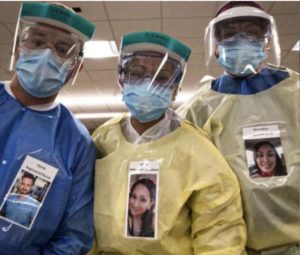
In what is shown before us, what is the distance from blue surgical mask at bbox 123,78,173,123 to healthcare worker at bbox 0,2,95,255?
199 mm

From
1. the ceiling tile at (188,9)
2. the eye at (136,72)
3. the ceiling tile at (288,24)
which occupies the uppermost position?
the ceiling tile at (188,9)

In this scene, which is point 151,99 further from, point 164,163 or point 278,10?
point 278,10

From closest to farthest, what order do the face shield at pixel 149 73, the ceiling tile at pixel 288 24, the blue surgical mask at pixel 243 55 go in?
the face shield at pixel 149 73 → the blue surgical mask at pixel 243 55 → the ceiling tile at pixel 288 24

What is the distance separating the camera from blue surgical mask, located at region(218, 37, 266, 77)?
4.65 ft

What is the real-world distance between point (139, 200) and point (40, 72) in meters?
0.55

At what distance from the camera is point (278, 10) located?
3883 mm

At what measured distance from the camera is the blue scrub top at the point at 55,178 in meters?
1.15

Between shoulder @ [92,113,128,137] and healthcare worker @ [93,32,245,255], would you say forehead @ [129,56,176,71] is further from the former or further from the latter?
shoulder @ [92,113,128,137]

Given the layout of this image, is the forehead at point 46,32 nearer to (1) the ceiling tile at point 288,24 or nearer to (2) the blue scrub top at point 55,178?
(2) the blue scrub top at point 55,178

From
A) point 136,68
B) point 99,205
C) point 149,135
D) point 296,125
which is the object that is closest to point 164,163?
point 149,135

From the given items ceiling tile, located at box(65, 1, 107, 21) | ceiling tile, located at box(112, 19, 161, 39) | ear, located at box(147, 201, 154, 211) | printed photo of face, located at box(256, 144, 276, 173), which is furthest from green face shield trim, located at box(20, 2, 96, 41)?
ceiling tile, located at box(112, 19, 161, 39)

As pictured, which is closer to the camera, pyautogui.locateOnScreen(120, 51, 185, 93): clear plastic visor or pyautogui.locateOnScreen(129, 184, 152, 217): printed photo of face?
pyautogui.locateOnScreen(129, 184, 152, 217): printed photo of face

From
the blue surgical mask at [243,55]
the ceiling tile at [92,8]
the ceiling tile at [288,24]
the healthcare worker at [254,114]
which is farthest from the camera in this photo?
the ceiling tile at [288,24]

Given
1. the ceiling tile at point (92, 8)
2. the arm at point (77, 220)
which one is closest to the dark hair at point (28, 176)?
the arm at point (77, 220)
